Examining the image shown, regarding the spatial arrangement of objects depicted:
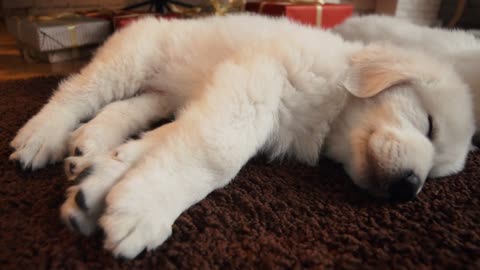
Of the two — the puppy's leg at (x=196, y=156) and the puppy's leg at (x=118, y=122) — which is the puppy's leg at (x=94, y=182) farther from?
the puppy's leg at (x=118, y=122)

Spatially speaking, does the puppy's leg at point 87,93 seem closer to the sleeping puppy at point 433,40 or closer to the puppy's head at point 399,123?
the puppy's head at point 399,123

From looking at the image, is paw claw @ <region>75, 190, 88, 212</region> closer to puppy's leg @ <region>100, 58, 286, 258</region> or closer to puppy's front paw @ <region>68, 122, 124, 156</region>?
puppy's leg @ <region>100, 58, 286, 258</region>

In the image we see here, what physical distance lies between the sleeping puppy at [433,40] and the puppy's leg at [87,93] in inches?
60.9

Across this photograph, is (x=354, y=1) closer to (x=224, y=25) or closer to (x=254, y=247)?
(x=224, y=25)

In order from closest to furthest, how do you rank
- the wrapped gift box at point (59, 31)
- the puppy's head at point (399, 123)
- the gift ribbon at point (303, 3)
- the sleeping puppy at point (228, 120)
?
the sleeping puppy at point (228, 120), the puppy's head at point (399, 123), the wrapped gift box at point (59, 31), the gift ribbon at point (303, 3)

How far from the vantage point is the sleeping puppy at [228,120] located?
1.11 metres

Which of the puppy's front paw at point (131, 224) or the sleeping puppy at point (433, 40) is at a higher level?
the sleeping puppy at point (433, 40)

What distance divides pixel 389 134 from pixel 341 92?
0.94ft

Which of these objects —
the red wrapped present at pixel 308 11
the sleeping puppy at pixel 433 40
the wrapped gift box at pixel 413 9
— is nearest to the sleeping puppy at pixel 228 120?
the sleeping puppy at pixel 433 40

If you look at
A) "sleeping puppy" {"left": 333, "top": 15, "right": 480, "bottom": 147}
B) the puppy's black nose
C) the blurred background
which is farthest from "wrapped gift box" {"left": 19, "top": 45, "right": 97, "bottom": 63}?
the puppy's black nose

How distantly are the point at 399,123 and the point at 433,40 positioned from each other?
53.0 inches

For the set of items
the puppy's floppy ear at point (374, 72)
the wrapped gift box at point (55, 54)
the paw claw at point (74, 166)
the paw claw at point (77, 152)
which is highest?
the puppy's floppy ear at point (374, 72)

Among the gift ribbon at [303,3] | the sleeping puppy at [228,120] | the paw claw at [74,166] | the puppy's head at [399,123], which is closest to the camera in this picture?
the sleeping puppy at [228,120]

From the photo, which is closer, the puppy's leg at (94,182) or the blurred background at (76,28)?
the puppy's leg at (94,182)
